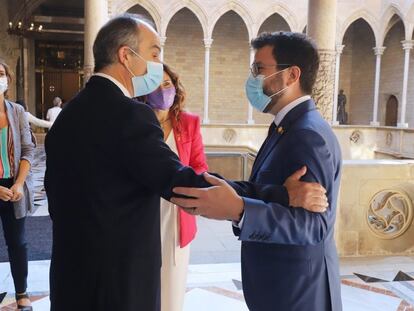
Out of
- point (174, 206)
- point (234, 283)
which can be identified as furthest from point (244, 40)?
point (174, 206)

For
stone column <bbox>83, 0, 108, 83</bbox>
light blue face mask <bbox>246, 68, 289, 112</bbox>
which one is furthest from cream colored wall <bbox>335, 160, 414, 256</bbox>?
stone column <bbox>83, 0, 108, 83</bbox>

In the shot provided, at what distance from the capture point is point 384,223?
14.8 feet

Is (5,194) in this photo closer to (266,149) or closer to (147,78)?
(147,78)

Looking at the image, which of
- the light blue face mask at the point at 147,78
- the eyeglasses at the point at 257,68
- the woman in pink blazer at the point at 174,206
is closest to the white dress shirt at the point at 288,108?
the eyeglasses at the point at 257,68

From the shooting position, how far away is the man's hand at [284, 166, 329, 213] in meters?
1.33

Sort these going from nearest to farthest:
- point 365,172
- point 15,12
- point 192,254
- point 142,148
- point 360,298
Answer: point 142,148
point 360,298
point 365,172
point 192,254
point 15,12

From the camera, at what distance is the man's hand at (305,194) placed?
1.33m

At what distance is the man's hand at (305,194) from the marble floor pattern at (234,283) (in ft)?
6.94

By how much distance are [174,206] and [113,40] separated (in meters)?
1.11

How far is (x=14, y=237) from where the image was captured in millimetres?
2873

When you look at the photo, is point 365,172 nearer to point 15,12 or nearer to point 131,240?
point 131,240

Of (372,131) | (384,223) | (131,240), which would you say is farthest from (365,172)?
(372,131)

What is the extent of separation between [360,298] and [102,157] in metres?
2.85

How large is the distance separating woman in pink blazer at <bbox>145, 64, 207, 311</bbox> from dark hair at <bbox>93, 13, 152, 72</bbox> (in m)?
1.04
